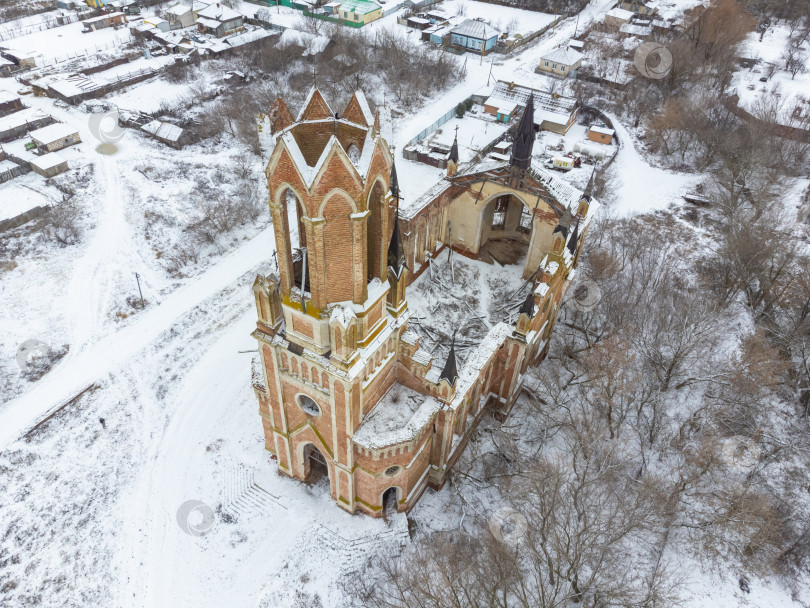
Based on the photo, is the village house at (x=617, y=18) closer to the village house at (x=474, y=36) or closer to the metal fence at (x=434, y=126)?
the village house at (x=474, y=36)

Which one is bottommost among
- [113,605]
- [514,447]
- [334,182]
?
[113,605]

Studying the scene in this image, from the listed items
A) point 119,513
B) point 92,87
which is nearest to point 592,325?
point 119,513

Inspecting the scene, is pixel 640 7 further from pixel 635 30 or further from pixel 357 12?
pixel 357 12

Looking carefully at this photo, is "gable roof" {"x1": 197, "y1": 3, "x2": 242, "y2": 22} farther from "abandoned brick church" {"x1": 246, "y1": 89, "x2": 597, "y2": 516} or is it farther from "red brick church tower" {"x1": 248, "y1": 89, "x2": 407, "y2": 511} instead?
"red brick church tower" {"x1": 248, "y1": 89, "x2": 407, "y2": 511}

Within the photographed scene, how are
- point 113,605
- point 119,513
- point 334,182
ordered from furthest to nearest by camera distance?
point 119,513 < point 113,605 < point 334,182

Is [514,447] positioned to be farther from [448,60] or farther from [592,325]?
[448,60]

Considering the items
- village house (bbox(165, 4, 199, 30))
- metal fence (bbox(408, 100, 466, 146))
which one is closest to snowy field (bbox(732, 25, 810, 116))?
metal fence (bbox(408, 100, 466, 146))
